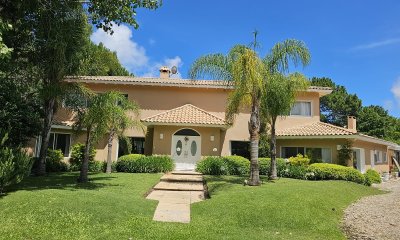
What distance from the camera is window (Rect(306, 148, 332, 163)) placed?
942 inches


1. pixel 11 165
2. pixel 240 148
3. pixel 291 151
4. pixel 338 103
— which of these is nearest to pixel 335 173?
pixel 291 151

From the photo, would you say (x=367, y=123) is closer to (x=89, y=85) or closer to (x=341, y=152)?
(x=341, y=152)

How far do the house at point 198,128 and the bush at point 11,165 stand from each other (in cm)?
978

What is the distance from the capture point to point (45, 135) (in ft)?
65.3

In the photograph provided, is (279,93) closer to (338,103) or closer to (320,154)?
(320,154)

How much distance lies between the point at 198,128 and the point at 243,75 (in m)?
8.68

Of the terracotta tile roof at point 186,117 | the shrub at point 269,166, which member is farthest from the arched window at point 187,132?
the shrub at point 269,166

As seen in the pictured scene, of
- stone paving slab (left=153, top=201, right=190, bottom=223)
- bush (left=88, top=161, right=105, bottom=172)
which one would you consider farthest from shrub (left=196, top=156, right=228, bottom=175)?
stone paving slab (left=153, top=201, right=190, bottom=223)

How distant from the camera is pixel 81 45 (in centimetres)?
1730

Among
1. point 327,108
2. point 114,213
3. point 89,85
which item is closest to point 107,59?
point 89,85

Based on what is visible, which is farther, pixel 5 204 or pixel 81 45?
pixel 81 45

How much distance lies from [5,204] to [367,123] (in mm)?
51783

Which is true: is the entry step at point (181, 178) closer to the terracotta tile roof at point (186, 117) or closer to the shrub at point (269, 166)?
the terracotta tile roof at point (186, 117)

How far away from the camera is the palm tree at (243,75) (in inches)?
610
